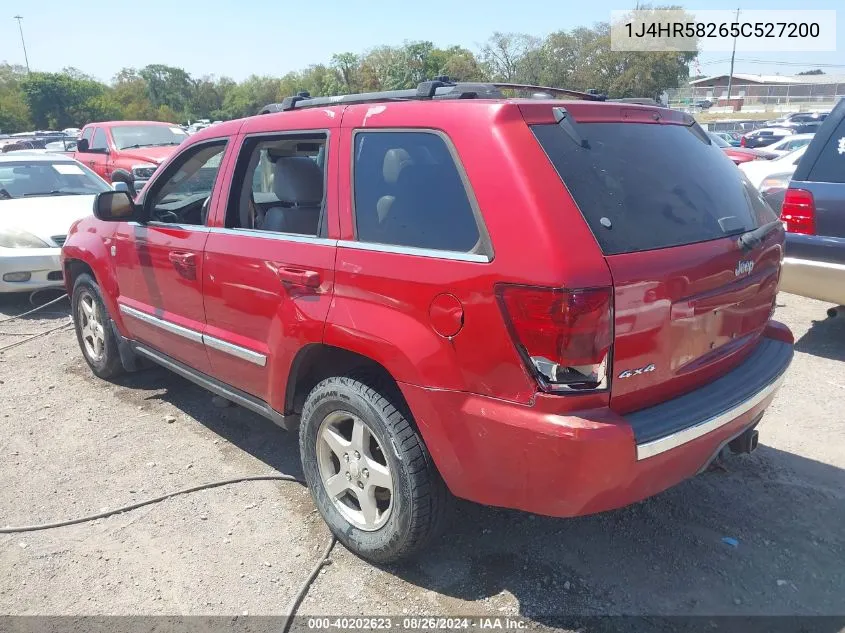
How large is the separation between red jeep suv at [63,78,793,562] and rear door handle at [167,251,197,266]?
4.1 inches

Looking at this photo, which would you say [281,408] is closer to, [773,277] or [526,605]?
[526,605]

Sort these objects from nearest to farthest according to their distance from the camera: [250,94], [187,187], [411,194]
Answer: [411,194]
[187,187]
[250,94]

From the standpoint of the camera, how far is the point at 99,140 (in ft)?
41.5

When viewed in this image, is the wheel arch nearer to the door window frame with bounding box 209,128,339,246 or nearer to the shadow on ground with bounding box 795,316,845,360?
the door window frame with bounding box 209,128,339,246

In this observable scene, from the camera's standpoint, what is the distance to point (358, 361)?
9.87 ft

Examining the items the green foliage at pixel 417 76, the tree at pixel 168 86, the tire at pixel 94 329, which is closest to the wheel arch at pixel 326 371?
the tire at pixel 94 329

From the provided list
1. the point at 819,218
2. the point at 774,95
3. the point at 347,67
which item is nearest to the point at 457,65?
the point at 347,67

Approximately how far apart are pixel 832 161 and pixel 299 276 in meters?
4.29

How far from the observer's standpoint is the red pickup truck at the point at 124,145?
11.7m

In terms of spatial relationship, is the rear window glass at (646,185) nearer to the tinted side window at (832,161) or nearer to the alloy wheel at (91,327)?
the tinted side window at (832,161)

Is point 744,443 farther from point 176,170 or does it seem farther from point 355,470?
point 176,170

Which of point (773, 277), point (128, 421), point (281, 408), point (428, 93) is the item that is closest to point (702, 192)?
point (773, 277)

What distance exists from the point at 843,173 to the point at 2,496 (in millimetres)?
5850

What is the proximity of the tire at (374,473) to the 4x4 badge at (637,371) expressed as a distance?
0.82 meters
